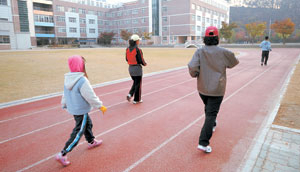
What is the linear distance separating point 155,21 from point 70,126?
240ft

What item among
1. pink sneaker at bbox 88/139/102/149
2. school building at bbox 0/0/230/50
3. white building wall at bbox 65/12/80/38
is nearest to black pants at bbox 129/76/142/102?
pink sneaker at bbox 88/139/102/149

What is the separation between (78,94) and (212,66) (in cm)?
207

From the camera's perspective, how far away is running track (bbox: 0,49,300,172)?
133 inches

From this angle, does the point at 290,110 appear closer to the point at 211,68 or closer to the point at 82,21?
the point at 211,68

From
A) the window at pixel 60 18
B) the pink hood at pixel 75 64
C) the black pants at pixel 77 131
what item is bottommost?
the black pants at pixel 77 131

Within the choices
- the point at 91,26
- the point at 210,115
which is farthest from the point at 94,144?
the point at 91,26

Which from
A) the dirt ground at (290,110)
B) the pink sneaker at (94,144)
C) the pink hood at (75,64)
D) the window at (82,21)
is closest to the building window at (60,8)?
the window at (82,21)

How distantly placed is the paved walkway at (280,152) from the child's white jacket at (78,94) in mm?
2556

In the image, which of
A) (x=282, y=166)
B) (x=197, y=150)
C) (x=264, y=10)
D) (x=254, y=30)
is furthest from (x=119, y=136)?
(x=264, y=10)

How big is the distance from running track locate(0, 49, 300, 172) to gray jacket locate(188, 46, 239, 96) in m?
1.15

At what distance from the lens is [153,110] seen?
5.90 m

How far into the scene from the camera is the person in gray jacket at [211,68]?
3.28 m

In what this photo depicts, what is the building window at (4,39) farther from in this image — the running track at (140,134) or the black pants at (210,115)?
the black pants at (210,115)

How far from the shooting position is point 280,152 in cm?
352
